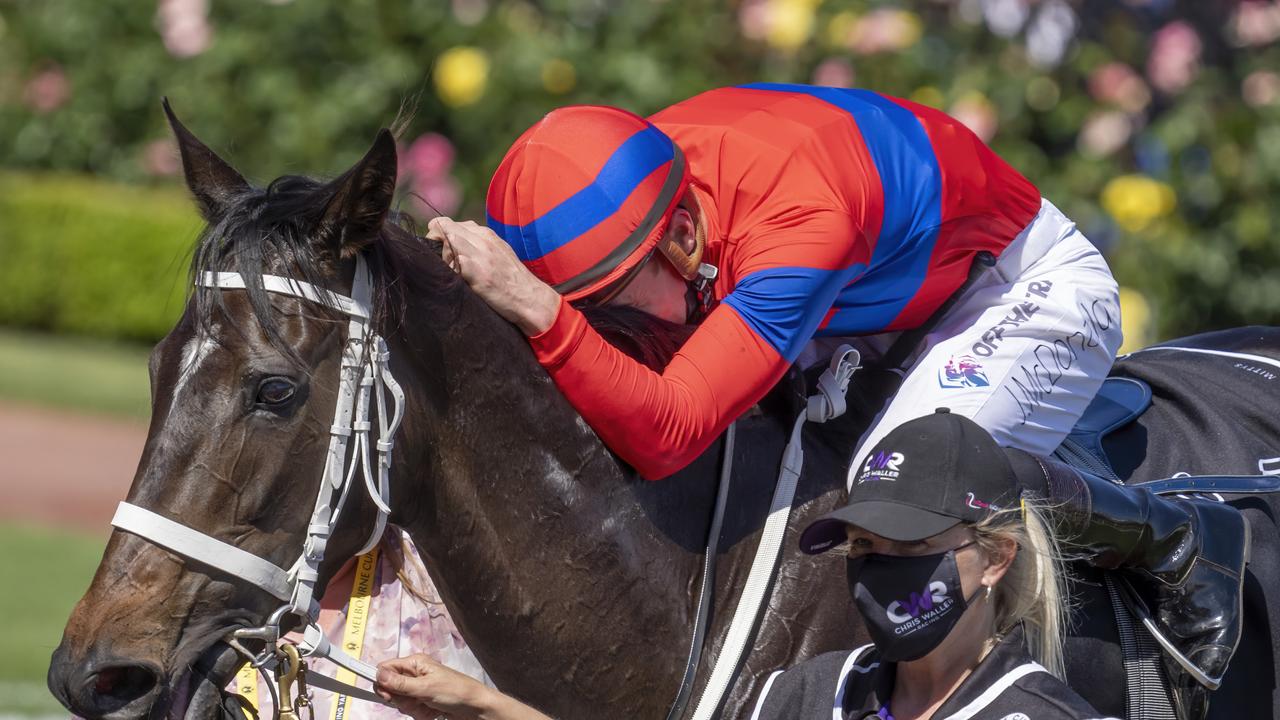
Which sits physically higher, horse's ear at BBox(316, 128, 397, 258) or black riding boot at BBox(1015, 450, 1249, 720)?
horse's ear at BBox(316, 128, 397, 258)

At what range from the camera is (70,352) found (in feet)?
49.6

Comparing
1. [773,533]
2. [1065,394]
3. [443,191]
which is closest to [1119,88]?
[443,191]

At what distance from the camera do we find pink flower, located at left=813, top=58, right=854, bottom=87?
32.1 feet

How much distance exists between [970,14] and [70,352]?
31.7ft

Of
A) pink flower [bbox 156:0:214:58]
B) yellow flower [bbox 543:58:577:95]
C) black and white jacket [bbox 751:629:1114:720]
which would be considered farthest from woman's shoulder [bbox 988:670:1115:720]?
pink flower [bbox 156:0:214:58]

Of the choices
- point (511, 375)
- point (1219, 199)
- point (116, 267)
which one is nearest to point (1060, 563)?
point (511, 375)

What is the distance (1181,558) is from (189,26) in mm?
12454

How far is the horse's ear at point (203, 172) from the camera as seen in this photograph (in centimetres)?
272

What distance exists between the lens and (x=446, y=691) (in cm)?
249

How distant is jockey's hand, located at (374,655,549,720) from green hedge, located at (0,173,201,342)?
1273 centimetres

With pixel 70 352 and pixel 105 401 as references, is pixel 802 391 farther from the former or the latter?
pixel 70 352

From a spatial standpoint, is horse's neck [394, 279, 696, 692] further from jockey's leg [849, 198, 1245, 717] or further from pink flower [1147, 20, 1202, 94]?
pink flower [1147, 20, 1202, 94]

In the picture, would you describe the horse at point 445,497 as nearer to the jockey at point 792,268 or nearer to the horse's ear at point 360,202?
the horse's ear at point 360,202

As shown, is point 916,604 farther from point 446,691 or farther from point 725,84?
point 725,84
